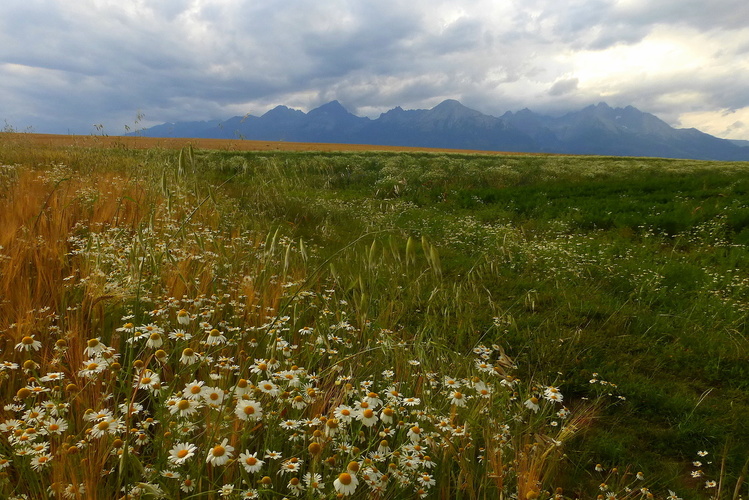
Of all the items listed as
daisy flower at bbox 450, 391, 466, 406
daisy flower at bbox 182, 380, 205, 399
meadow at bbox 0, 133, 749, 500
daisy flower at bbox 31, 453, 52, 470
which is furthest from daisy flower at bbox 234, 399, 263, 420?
daisy flower at bbox 450, 391, 466, 406

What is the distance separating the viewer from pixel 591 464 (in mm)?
3021

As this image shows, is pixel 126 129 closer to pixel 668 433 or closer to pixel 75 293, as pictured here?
pixel 75 293

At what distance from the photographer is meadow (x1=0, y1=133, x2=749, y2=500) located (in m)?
1.70

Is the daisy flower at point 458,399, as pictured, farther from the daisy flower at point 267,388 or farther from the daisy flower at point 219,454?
the daisy flower at point 219,454

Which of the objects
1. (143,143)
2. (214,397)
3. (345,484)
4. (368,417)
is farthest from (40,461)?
(143,143)

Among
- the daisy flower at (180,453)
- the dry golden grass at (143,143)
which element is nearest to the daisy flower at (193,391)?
the daisy flower at (180,453)

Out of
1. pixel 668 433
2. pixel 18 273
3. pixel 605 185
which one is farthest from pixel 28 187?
pixel 605 185

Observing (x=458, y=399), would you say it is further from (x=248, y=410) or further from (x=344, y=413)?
(x=248, y=410)

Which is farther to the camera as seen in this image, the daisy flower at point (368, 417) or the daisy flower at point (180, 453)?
the daisy flower at point (368, 417)

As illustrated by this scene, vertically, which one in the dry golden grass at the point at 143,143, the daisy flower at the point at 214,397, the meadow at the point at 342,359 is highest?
the dry golden grass at the point at 143,143

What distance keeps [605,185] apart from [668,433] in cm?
1339

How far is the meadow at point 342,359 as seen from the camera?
1.70 metres

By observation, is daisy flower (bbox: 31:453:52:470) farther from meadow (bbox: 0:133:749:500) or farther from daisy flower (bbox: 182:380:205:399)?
daisy flower (bbox: 182:380:205:399)

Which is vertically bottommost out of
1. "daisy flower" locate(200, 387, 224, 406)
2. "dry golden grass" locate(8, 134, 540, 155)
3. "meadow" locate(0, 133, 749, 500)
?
"meadow" locate(0, 133, 749, 500)
